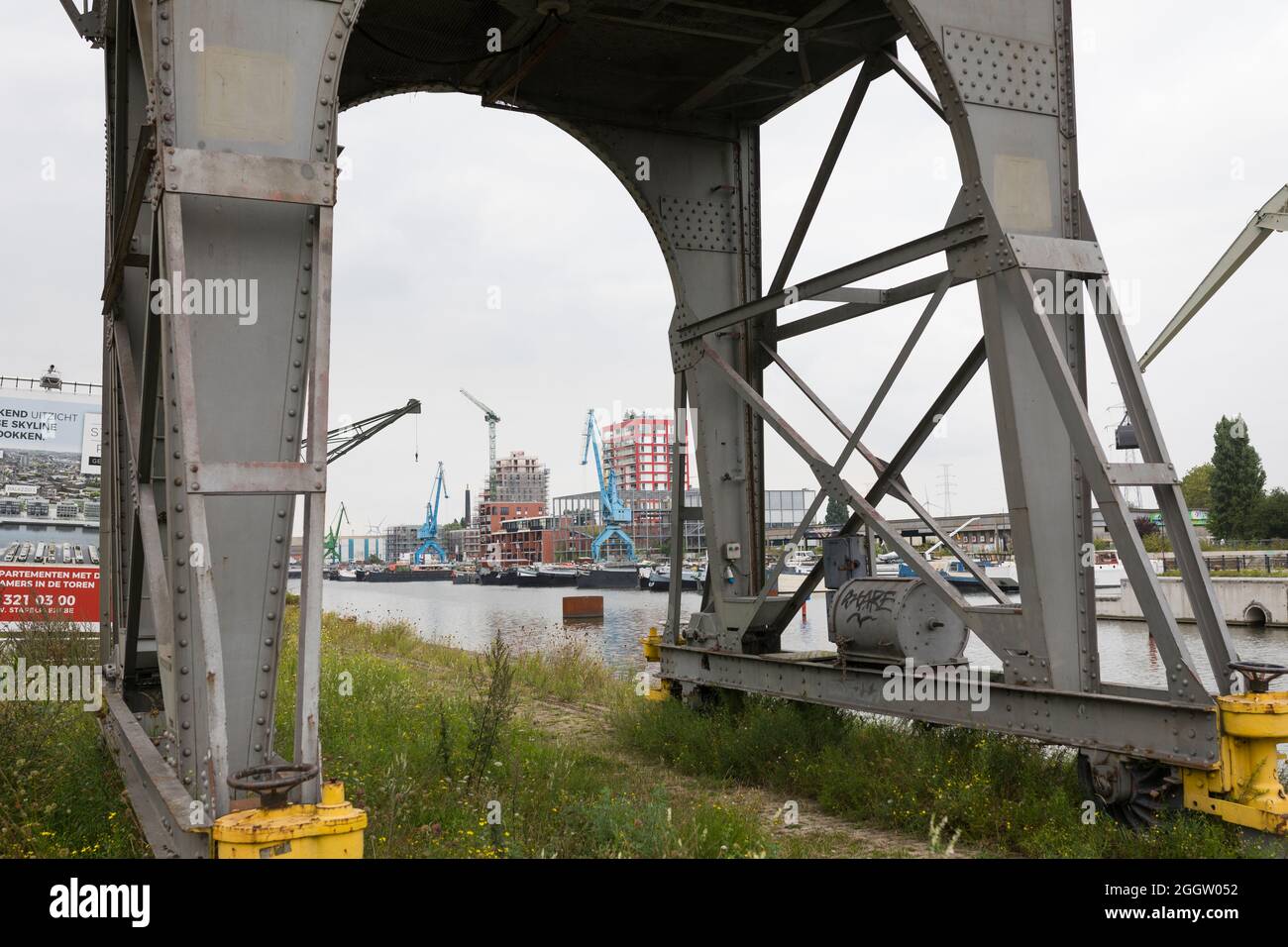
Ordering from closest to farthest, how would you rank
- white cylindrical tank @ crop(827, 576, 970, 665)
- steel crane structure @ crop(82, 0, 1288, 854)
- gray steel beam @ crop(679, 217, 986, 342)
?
steel crane structure @ crop(82, 0, 1288, 854) < gray steel beam @ crop(679, 217, 986, 342) < white cylindrical tank @ crop(827, 576, 970, 665)

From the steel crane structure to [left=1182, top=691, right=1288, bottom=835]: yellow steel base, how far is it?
0.02 meters

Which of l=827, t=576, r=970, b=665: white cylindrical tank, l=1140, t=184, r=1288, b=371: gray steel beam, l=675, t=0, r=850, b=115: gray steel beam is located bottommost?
l=827, t=576, r=970, b=665: white cylindrical tank

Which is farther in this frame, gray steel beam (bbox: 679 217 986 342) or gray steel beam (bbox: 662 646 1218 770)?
gray steel beam (bbox: 679 217 986 342)

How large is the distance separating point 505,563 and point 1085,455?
5598 inches

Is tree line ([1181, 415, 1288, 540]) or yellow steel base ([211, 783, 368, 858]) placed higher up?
tree line ([1181, 415, 1288, 540])

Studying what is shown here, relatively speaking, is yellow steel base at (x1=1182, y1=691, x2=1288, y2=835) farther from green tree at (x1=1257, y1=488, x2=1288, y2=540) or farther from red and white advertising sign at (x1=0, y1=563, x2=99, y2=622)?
green tree at (x1=1257, y1=488, x2=1288, y2=540)

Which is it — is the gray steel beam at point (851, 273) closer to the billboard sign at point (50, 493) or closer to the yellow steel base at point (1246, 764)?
the yellow steel base at point (1246, 764)

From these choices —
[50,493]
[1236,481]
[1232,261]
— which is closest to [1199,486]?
[1236,481]

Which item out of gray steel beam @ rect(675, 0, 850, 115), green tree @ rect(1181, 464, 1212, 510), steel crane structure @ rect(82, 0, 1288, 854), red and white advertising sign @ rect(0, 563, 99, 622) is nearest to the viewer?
steel crane structure @ rect(82, 0, 1288, 854)

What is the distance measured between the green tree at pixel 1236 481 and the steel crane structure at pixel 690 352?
67.9 m

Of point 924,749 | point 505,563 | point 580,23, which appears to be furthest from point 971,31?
point 505,563

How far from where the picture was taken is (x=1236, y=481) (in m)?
70.4

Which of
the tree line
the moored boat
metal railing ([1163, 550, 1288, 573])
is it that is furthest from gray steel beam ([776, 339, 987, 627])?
the moored boat

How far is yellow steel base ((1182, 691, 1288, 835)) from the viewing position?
22.1ft
